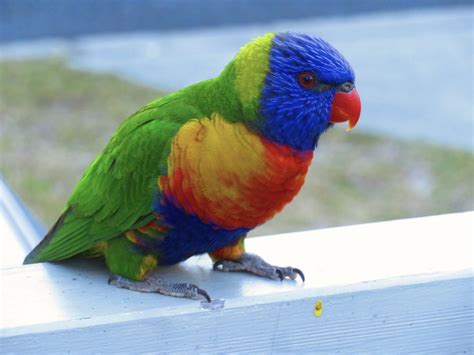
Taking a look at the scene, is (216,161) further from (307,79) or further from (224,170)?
(307,79)

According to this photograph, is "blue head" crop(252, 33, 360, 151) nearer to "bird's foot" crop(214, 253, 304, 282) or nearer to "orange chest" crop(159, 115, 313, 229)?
"orange chest" crop(159, 115, 313, 229)

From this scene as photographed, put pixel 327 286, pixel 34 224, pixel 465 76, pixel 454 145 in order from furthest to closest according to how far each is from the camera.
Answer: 1. pixel 465 76
2. pixel 454 145
3. pixel 34 224
4. pixel 327 286

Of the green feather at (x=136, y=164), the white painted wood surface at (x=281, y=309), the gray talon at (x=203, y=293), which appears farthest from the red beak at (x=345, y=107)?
the gray talon at (x=203, y=293)

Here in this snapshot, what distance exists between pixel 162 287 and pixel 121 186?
0.21 m

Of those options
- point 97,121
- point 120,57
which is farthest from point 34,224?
point 120,57

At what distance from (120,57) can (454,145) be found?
2.22 meters

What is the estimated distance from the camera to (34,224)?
1897 millimetres

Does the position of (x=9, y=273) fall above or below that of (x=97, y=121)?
above

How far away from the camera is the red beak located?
1.50m

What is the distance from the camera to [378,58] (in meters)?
5.54

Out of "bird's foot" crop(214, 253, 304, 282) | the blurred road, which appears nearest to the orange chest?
"bird's foot" crop(214, 253, 304, 282)

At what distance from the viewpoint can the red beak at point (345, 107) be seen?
150 cm

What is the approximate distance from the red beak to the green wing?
256 mm

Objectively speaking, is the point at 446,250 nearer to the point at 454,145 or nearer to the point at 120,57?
the point at 454,145
